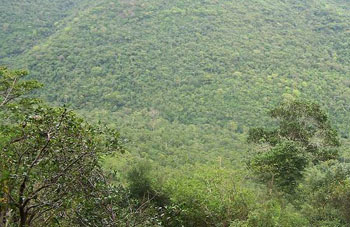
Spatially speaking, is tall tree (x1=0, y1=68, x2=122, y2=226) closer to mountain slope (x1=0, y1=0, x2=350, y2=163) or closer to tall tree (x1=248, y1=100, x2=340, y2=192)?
tall tree (x1=248, y1=100, x2=340, y2=192)

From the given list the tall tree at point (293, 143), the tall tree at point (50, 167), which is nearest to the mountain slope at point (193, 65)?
the tall tree at point (293, 143)

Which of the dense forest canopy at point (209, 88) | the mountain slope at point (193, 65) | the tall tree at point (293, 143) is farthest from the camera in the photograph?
the mountain slope at point (193, 65)

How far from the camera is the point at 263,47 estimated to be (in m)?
55.1

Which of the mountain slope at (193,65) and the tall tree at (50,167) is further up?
the tall tree at (50,167)

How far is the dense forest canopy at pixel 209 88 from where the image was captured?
46.2ft

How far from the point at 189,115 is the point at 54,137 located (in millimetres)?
38254

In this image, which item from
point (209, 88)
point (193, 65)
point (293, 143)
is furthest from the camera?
point (193, 65)

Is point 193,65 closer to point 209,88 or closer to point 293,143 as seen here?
point 209,88

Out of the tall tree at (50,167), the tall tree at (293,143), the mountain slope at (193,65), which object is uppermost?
the tall tree at (50,167)

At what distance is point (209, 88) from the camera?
1860 inches

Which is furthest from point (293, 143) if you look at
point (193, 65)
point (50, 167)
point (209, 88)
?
point (193, 65)

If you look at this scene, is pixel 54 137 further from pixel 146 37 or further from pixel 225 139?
pixel 146 37

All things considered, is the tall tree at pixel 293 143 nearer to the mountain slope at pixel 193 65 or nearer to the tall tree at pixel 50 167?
the tall tree at pixel 50 167

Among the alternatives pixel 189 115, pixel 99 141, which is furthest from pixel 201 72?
pixel 99 141
